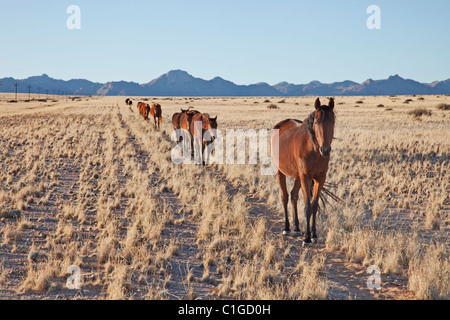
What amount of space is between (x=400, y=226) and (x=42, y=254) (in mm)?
7328

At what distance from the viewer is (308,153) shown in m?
6.36

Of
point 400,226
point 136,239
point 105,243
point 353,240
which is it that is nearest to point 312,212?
point 353,240

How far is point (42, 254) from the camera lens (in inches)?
225

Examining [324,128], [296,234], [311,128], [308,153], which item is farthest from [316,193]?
[324,128]

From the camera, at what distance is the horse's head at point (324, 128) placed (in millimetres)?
5660

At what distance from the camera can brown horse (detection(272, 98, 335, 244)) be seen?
5.76 meters

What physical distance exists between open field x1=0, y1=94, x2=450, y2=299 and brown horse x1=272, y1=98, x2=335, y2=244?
86cm

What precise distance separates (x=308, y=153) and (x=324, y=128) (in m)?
0.79

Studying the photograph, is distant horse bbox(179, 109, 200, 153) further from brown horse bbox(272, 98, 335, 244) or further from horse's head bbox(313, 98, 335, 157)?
horse's head bbox(313, 98, 335, 157)

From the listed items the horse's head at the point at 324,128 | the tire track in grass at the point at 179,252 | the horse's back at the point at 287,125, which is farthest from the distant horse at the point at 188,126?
the horse's head at the point at 324,128

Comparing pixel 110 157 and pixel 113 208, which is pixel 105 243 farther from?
pixel 110 157
